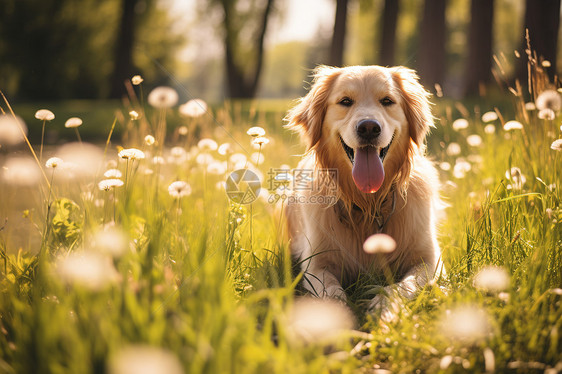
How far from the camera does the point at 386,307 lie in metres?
1.97

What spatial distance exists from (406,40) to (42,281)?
36173 mm

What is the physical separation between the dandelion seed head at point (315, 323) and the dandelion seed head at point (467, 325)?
16.6 inches

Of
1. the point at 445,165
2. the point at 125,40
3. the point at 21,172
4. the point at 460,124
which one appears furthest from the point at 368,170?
the point at 125,40

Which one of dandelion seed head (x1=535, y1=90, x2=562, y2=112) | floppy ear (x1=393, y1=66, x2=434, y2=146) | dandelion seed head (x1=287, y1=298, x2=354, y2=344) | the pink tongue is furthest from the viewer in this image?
floppy ear (x1=393, y1=66, x2=434, y2=146)

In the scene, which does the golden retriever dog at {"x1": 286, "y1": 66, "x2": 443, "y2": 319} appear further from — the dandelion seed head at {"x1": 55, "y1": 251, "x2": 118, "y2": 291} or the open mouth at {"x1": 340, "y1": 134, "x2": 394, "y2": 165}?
the dandelion seed head at {"x1": 55, "y1": 251, "x2": 118, "y2": 291}

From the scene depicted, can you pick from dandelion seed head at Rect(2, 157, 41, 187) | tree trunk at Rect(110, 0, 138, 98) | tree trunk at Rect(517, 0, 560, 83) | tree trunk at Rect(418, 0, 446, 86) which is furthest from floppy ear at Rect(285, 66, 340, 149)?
tree trunk at Rect(110, 0, 138, 98)

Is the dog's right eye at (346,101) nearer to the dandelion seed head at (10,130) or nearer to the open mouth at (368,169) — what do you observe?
the open mouth at (368,169)

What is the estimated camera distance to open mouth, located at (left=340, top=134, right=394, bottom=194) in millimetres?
2582

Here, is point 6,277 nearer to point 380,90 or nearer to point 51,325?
point 51,325

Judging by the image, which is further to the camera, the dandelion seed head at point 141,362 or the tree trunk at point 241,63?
the tree trunk at point 241,63

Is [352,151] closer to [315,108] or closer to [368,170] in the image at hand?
[368,170]

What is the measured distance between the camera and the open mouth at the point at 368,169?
2582mm

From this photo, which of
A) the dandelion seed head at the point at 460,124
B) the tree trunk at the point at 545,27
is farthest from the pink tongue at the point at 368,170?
the tree trunk at the point at 545,27

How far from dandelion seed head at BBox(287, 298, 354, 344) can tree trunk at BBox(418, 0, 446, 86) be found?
9262 millimetres
